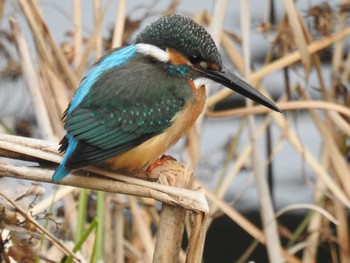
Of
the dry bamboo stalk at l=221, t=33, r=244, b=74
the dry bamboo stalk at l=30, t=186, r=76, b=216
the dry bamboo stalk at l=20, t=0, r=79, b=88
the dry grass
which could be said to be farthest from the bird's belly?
the dry bamboo stalk at l=221, t=33, r=244, b=74

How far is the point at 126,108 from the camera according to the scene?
2312mm

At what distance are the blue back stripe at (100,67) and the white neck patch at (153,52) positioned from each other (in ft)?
0.06

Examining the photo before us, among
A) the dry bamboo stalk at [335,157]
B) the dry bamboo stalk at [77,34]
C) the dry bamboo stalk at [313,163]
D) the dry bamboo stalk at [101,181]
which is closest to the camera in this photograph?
the dry bamboo stalk at [101,181]

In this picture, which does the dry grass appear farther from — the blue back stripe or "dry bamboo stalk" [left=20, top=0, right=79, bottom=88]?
the blue back stripe

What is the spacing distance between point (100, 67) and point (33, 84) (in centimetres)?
79

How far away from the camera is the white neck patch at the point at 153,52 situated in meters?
2.38

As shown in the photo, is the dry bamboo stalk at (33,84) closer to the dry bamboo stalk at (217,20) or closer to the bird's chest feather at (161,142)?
the dry bamboo stalk at (217,20)

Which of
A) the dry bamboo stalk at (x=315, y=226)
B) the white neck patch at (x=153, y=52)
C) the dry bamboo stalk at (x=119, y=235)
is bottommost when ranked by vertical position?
the dry bamboo stalk at (x=119, y=235)

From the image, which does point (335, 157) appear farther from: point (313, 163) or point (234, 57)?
A: point (234, 57)

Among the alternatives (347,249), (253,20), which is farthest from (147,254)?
(253,20)

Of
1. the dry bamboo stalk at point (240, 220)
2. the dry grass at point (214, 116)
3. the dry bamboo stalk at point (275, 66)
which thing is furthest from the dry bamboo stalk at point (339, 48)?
the dry bamboo stalk at point (240, 220)

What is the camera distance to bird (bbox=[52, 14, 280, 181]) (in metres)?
2.25

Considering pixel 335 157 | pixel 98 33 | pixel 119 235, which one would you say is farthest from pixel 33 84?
pixel 335 157

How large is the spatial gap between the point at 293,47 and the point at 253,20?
897mm
